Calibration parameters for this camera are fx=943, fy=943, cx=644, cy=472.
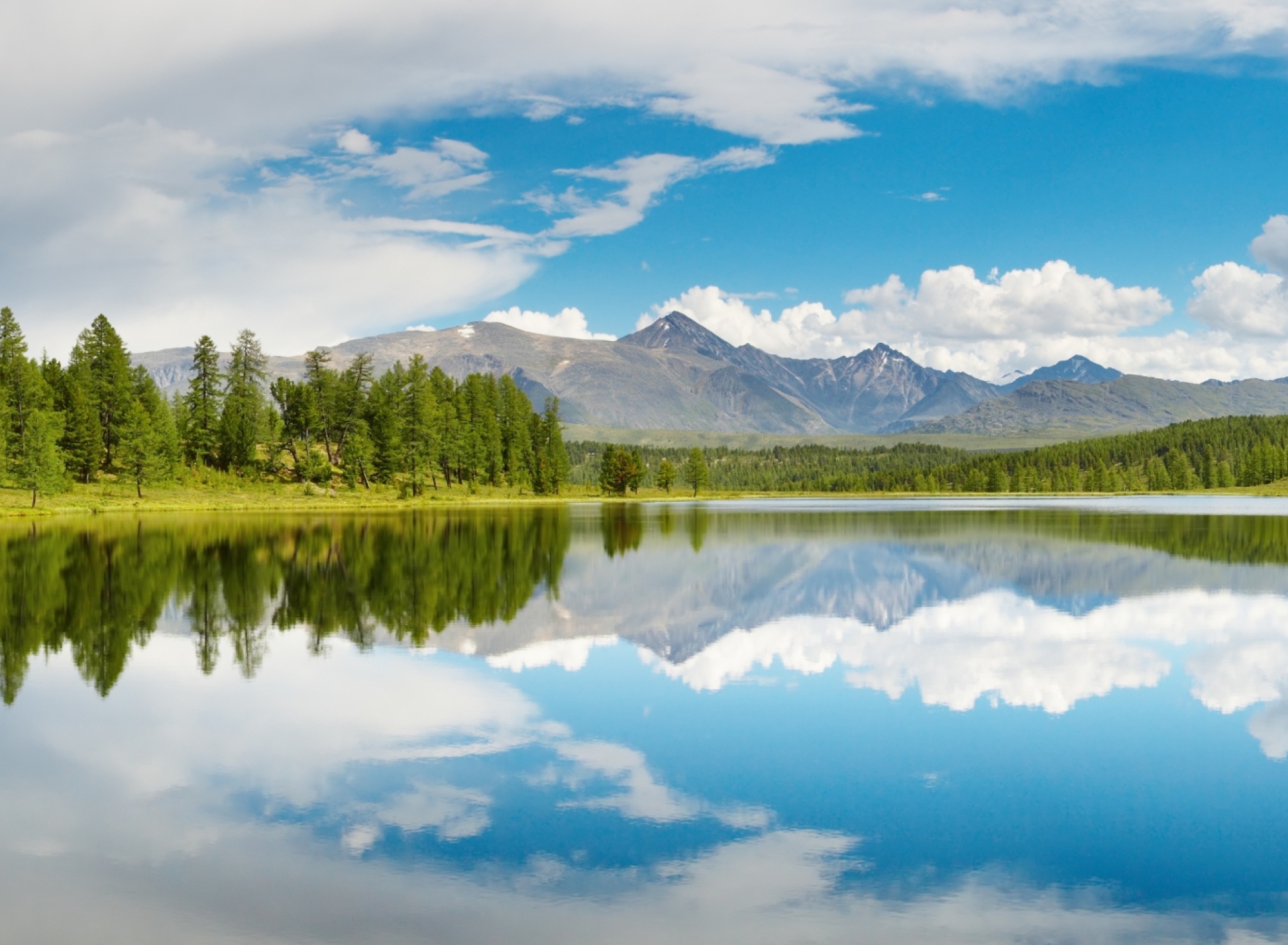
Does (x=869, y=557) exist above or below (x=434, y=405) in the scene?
below

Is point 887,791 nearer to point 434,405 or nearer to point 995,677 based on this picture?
point 995,677

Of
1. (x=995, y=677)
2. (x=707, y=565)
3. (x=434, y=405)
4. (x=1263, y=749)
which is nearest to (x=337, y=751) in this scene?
(x=995, y=677)

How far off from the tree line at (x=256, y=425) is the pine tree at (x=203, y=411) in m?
0.16

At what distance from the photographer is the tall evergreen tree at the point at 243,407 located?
394 ft

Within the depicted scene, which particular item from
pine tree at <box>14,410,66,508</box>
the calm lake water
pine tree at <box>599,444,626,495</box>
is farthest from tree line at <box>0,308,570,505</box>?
the calm lake water

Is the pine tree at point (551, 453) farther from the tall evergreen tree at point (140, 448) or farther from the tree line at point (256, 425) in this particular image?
the tall evergreen tree at point (140, 448)

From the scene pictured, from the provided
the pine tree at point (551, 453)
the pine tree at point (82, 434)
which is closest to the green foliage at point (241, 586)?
the pine tree at point (82, 434)

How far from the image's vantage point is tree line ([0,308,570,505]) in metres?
101

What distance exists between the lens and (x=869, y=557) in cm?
4875

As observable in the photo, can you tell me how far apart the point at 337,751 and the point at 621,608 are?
54.3 ft

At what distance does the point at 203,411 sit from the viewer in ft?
398

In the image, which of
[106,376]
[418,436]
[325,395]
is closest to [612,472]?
[418,436]

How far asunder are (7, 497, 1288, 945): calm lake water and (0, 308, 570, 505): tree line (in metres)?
78.3

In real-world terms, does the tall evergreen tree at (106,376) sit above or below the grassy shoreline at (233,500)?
above
